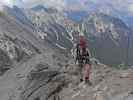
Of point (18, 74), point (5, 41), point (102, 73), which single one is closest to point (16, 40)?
point (5, 41)

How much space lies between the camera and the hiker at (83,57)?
31.2 metres

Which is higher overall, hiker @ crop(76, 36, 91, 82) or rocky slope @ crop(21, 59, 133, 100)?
hiker @ crop(76, 36, 91, 82)

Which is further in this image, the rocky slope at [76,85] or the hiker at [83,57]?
the hiker at [83,57]

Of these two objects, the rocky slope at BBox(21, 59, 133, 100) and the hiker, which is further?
the hiker

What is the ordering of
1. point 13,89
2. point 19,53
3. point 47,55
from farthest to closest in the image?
point 19,53 → point 47,55 → point 13,89

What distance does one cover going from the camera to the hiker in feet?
102

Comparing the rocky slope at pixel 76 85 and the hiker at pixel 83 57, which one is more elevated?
the hiker at pixel 83 57

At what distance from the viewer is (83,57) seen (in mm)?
32469

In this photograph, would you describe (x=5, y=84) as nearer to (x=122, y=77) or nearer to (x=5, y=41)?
(x=122, y=77)

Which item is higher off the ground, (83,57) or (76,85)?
(83,57)

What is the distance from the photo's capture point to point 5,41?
384 ft

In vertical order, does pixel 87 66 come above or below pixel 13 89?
above

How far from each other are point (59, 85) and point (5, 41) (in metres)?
85.4

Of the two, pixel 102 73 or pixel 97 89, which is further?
pixel 102 73
